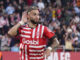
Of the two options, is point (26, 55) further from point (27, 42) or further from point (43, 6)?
point (43, 6)

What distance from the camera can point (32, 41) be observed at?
5.46 m

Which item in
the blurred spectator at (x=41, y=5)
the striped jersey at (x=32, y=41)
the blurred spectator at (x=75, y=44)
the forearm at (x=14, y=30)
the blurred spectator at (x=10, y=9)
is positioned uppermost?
the blurred spectator at (x=41, y=5)

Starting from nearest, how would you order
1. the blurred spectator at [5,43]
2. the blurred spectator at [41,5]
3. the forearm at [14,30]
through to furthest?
the forearm at [14,30], the blurred spectator at [5,43], the blurred spectator at [41,5]

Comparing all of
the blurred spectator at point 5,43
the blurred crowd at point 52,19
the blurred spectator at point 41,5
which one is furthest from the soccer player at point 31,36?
the blurred spectator at point 41,5

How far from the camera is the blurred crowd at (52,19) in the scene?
13.7 metres

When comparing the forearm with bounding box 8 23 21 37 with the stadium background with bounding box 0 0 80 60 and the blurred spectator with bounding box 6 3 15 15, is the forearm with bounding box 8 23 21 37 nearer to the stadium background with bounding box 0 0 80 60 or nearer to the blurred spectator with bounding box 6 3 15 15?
the stadium background with bounding box 0 0 80 60

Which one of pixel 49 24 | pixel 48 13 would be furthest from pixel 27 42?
pixel 48 13

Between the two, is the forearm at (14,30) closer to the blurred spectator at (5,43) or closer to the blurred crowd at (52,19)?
the blurred crowd at (52,19)

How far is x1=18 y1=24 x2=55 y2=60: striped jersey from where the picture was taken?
5473mm

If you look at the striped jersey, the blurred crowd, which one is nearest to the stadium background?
the blurred crowd

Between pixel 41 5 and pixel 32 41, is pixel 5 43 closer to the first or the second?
pixel 41 5

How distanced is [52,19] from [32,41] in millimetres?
10635

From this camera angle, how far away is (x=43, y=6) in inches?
666

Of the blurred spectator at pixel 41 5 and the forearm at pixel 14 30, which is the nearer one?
the forearm at pixel 14 30
